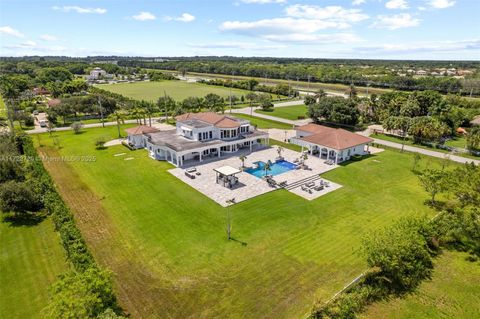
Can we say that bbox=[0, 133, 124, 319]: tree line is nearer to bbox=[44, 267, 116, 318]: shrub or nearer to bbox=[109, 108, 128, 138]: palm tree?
bbox=[44, 267, 116, 318]: shrub

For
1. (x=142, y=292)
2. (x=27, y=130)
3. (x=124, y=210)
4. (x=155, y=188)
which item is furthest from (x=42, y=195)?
(x=27, y=130)

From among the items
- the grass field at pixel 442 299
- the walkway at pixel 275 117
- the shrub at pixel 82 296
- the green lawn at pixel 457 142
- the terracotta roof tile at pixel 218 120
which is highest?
the terracotta roof tile at pixel 218 120

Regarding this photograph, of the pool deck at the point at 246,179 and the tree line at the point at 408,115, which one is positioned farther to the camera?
the tree line at the point at 408,115

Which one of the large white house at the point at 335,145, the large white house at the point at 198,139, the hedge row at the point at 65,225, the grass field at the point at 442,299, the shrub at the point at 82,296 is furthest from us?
the large white house at the point at 335,145

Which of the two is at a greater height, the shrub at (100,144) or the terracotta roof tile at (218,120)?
the terracotta roof tile at (218,120)

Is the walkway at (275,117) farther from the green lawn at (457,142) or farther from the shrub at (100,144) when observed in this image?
the shrub at (100,144)

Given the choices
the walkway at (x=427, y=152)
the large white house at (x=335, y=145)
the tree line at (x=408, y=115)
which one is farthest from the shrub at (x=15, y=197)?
the tree line at (x=408, y=115)
